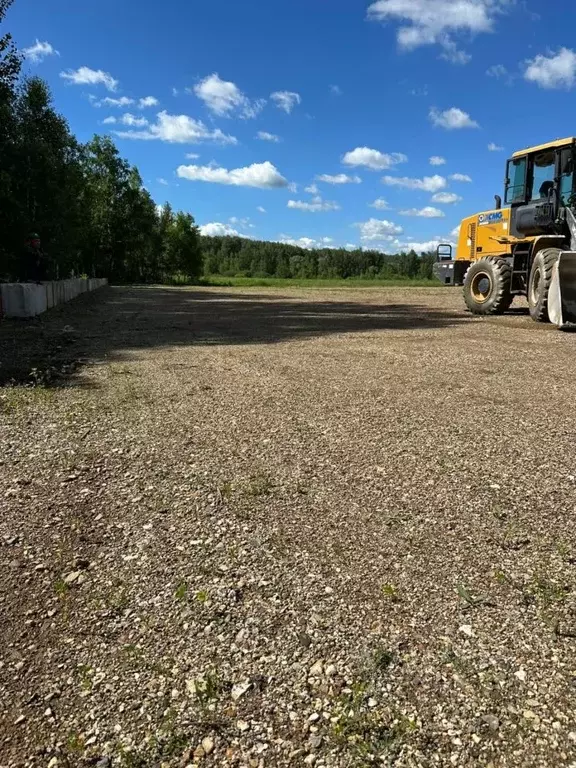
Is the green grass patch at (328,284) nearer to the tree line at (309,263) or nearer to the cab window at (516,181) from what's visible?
the cab window at (516,181)

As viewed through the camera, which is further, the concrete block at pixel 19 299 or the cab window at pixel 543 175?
the concrete block at pixel 19 299

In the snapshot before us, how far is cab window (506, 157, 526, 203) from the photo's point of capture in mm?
14242

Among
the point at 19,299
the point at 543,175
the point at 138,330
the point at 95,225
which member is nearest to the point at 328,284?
the point at 95,225

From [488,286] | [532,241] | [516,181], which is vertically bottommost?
[488,286]

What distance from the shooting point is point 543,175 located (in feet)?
45.4

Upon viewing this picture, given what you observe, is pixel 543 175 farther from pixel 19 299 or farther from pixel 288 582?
pixel 288 582

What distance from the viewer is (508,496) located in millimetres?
3670

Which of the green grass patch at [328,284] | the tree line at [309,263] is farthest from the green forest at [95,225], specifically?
the green grass patch at [328,284]

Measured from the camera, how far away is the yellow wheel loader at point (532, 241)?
11.9 metres

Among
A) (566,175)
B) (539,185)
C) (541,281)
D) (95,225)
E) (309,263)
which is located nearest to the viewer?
(541,281)

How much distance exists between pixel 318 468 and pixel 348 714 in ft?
7.32

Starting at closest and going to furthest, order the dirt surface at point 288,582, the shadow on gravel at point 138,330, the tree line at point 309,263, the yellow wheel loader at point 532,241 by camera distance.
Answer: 1. the dirt surface at point 288,582
2. the shadow on gravel at point 138,330
3. the yellow wheel loader at point 532,241
4. the tree line at point 309,263

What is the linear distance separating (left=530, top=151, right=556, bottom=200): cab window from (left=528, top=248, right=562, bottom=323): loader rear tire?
5.71 feet

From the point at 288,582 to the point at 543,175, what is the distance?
13725 mm
